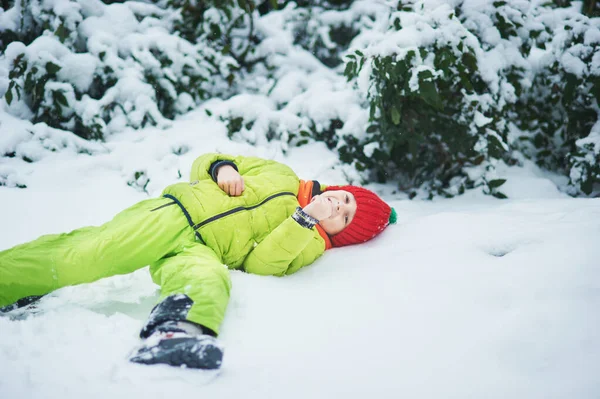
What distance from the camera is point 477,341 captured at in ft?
3.62

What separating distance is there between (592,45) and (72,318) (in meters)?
3.48

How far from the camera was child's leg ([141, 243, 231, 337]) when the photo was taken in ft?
3.92

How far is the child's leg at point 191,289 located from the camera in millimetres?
1195

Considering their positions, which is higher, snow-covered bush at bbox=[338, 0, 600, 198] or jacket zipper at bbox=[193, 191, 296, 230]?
snow-covered bush at bbox=[338, 0, 600, 198]

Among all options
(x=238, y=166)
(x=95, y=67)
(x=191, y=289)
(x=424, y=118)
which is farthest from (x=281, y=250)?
(x=95, y=67)

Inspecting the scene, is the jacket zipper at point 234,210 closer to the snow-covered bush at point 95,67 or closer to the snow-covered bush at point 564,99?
the snow-covered bush at point 95,67

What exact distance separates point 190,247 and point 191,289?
1.22ft

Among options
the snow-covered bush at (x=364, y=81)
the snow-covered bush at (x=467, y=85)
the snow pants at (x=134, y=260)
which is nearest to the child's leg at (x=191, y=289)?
the snow pants at (x=134, y=260)

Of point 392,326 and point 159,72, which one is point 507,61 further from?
point 159,72

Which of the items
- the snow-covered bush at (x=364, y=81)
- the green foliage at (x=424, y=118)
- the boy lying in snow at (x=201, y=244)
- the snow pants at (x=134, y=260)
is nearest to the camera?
the boy lying in snow at (x=201, y=244)

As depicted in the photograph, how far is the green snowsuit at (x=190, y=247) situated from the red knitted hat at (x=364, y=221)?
0.70 ft

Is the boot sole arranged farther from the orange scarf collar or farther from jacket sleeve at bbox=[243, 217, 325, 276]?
the orange scarf collar

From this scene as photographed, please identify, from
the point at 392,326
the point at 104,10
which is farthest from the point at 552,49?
the point at 104,10

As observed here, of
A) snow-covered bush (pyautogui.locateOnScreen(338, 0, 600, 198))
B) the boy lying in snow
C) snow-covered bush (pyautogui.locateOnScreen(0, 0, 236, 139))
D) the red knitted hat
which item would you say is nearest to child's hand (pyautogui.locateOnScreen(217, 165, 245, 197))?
the boy lying in snow
